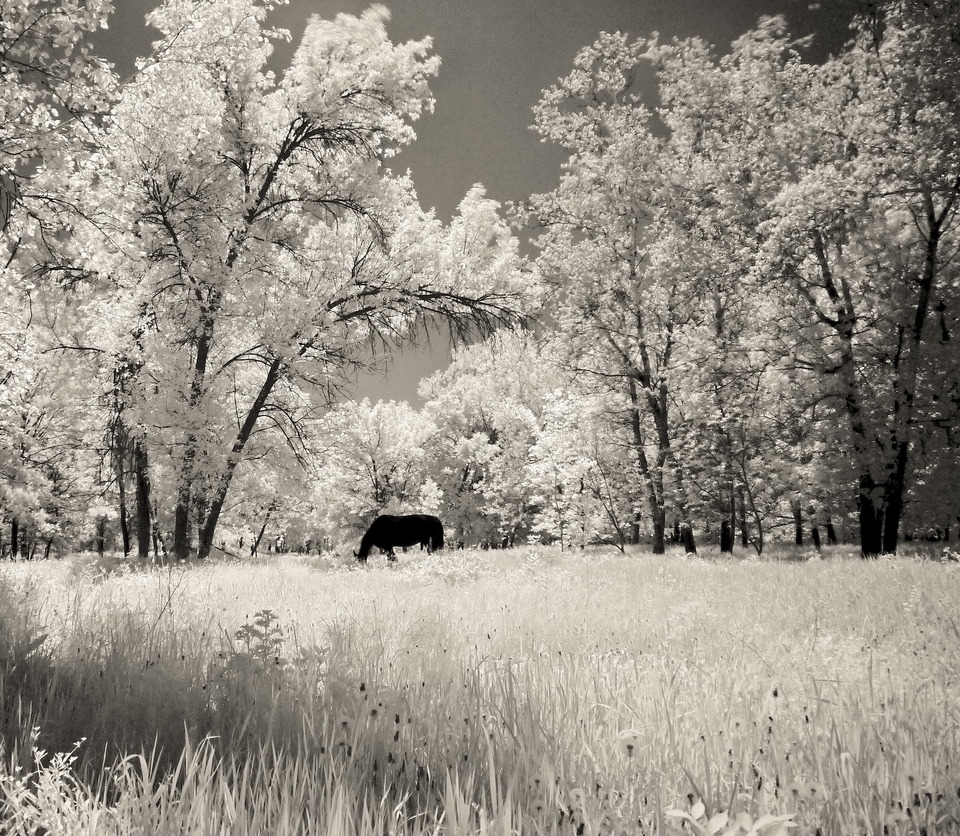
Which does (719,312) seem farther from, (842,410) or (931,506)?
(931,506)


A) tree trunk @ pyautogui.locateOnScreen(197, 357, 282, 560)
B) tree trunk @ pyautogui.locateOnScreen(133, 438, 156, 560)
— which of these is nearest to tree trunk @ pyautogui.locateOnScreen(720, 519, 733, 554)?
tree trunk @ pyautogui.locateOnScreen(197, 357, 282, 560)

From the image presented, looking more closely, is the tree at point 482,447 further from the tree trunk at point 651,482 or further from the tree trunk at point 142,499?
the tree trunk at point 142,499

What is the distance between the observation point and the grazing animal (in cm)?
1738

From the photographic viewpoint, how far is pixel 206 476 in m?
13.6

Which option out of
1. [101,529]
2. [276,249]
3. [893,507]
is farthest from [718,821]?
[101,529]

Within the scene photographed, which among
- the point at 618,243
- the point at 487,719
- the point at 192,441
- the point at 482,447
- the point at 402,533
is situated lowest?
the point at 402,533

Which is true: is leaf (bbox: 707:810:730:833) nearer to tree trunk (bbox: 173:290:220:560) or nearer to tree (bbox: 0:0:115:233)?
tree (bbox: 0:0:115:233)

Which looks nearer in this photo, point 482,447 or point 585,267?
point 585,267

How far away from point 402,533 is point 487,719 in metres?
15.5

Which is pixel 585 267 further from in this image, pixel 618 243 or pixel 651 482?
pixel 651 482

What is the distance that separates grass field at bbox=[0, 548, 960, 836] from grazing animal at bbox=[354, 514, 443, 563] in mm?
10418

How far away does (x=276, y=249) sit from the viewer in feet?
49.1

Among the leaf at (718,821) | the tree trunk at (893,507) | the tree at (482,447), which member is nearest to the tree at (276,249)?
the tree trunk at (893,507)

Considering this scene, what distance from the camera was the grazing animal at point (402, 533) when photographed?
17.4m
